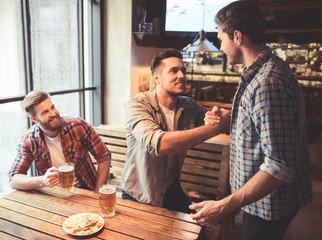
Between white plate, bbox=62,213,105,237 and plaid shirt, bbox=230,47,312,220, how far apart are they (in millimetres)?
657

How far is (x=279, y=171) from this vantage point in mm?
1031

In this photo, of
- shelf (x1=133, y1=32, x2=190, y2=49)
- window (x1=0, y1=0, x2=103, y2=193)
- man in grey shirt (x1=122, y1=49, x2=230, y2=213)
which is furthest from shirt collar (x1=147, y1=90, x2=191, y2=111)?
shelf (x1=133, y1=32, x2=190, y2=49)

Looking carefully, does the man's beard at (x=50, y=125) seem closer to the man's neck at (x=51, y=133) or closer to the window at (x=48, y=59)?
the man's neck at (x=51, y=133)

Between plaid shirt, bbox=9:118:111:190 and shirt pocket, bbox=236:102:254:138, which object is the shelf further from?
shirt pocket, bbox=236:102:254:138

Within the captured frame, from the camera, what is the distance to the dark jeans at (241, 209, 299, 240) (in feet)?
3.97

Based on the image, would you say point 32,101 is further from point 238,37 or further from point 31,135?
point 238,37

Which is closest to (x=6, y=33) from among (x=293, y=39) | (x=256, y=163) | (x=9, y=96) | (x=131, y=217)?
(x=9, y=96)

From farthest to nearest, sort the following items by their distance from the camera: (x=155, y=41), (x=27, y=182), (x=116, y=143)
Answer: (x=155, y=41) < (x=116, y=143) < (x=27, y=182)

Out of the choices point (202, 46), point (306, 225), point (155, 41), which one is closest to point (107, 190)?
point (202, 46)

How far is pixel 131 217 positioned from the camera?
1.29 metres

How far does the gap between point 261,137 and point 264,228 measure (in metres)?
0.45

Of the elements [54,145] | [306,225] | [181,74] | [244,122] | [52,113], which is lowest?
[306,225]

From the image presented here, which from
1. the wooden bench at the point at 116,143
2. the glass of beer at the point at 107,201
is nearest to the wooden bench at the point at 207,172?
the wooden bench at the point at 116,143

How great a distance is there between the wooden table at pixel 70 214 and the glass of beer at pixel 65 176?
81 millimetres
